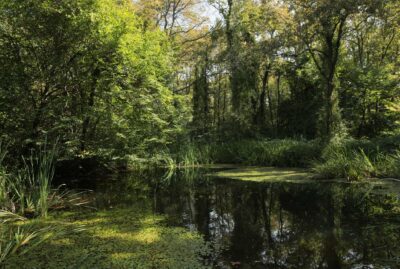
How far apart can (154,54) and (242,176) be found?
4864mm

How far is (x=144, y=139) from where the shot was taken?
11.1 m

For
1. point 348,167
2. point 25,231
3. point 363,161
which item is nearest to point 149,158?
point 348,167

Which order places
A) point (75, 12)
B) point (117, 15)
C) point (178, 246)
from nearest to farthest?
point (178, 246)
point (75, 12)
point (117, 15)

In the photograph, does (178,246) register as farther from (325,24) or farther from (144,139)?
(325,24)

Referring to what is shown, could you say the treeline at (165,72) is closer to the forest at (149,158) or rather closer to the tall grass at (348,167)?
the forest at (149,158)

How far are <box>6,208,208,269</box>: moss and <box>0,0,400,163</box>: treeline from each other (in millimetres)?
2134

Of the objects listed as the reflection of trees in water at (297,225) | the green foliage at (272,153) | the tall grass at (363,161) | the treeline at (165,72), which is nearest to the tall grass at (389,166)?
the tall grass at (363,161)

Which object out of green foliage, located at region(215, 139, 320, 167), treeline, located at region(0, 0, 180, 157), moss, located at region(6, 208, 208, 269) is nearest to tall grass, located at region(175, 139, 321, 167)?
green foliage, located at region(215, 139, 320, 167)

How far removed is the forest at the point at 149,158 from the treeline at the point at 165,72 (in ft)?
0.17

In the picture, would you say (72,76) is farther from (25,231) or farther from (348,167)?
(348,167)

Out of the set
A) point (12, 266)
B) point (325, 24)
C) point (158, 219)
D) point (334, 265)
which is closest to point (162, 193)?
point (158, 219)

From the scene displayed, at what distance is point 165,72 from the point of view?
39.7 ft

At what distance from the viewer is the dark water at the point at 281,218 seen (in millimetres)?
3864

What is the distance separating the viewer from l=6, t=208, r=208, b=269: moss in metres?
3.76
